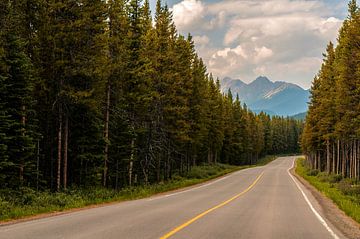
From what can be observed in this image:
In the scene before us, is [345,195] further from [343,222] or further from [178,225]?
[178,225]

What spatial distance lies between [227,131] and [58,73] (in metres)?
62.7

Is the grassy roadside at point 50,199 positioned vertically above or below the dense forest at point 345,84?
below

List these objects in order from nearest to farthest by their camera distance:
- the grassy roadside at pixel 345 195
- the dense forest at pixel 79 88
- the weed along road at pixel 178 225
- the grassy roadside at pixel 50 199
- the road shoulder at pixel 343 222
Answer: the weed along road at pixel 178 225 < the road shoulder at pixel 343 222 < the grassy roadside at pixel 50 199 < the grassy roadside at pixel 345 195 < the dense forest at pixel 79 88

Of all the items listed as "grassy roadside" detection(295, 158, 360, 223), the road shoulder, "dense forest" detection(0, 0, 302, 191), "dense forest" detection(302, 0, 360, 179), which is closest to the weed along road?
the road shoulder

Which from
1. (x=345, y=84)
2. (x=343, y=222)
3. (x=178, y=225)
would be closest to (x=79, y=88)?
(x=178, y=225)

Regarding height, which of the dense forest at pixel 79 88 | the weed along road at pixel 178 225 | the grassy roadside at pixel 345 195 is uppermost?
the dense forest at pixel 79 88

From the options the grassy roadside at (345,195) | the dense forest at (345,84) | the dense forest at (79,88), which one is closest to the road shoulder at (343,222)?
the grassy roadside at (345,195)

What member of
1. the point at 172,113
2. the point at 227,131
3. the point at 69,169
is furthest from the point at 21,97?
the point at 227,131

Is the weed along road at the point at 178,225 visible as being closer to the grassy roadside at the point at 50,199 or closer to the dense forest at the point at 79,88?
the grassy roadside at the point at 50,199

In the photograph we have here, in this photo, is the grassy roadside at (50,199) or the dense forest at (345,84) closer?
the grassy roadside at (50,199)

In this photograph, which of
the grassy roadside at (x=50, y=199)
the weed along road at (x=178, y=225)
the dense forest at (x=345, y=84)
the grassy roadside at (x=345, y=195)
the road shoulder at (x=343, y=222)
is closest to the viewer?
the weed along road at (x=178, y=225)

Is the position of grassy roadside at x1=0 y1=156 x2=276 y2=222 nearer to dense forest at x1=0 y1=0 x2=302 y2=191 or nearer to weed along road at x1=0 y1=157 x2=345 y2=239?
dense forest at x1=0 y1=0 x2=302 y2=191

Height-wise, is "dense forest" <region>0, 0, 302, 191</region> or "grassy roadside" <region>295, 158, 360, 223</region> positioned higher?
"dense forest" <region>0, 0, 302, 191</region>

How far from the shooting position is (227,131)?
81500 millimetres
